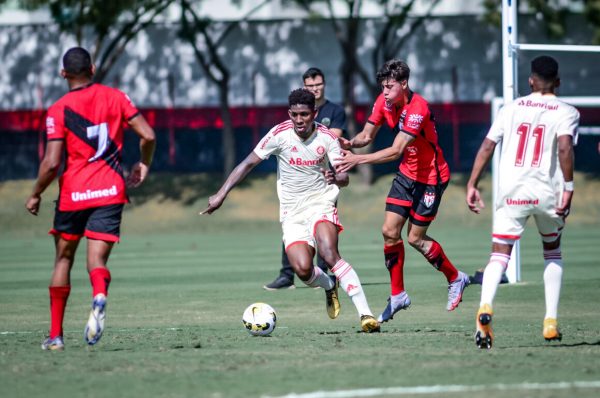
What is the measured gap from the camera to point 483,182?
35438 mm

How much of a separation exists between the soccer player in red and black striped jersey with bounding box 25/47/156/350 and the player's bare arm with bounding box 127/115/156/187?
1cm

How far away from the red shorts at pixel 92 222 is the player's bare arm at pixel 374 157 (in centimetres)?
244

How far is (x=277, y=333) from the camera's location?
10914mm

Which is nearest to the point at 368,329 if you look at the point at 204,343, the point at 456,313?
the point at 204,343

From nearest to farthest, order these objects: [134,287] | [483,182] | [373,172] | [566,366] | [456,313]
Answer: [566,366] < [456,313] < [134,287] < [483,182] < [373,172]

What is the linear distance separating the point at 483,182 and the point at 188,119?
10067 mm

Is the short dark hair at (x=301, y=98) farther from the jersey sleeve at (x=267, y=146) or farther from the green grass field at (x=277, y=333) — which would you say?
the green grass field at (x=277, y=333)

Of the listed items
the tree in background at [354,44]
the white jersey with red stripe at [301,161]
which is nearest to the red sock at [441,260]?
the white jersey with red stripe at [301,161]

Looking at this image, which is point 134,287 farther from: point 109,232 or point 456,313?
point 109,232

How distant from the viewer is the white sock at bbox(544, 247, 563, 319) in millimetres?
9422

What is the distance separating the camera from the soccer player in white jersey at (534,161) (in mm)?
9148

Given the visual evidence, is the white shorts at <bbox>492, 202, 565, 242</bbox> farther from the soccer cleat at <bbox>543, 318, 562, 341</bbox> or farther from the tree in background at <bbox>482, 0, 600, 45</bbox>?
the tree in background at <bbox>482, 0, 600, 45</bbox>

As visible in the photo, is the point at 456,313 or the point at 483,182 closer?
the point at 456,313

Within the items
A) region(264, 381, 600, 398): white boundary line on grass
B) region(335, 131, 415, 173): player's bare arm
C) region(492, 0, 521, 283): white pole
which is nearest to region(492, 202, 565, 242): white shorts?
region(335, 131, 415, 173): player's bare arm
